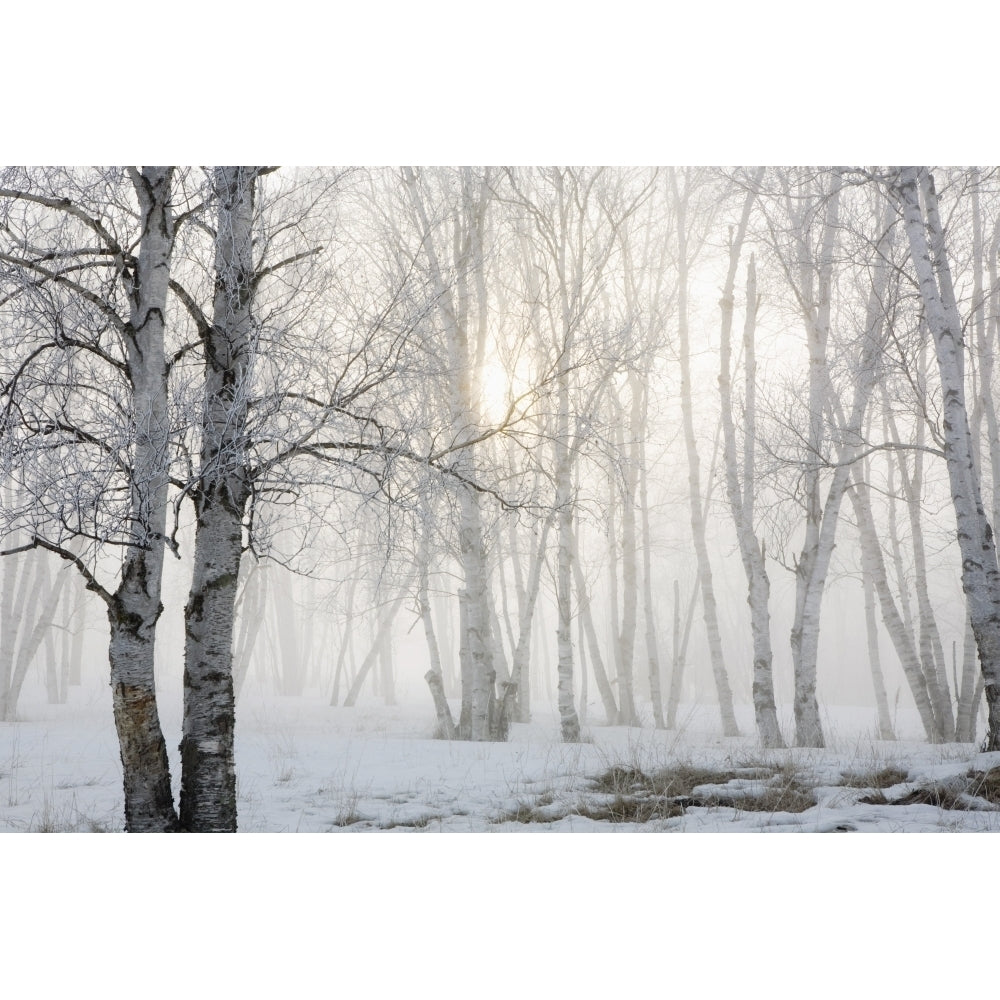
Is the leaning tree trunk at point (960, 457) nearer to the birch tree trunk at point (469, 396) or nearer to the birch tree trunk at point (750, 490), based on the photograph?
the birch tree trunk at point (750, 490)

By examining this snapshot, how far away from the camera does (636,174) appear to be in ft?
36.4

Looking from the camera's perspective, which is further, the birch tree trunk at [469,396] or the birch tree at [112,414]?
the birch tree trunk at [469,396]

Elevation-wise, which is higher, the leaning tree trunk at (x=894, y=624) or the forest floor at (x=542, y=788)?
the leaning tree trunk at (x=894, y=624)

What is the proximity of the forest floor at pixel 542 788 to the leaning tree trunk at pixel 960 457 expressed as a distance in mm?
849

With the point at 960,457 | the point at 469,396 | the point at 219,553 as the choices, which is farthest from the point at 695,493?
the point at 219,553

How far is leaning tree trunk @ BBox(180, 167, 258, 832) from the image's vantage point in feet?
13.9

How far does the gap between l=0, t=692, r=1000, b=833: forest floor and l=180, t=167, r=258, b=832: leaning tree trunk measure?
693 millimetres

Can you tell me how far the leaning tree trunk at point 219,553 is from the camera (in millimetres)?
4246

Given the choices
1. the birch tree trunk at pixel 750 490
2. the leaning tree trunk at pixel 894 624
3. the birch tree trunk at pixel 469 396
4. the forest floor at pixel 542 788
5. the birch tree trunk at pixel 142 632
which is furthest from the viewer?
the leaning tree trunk at pixel 894 624

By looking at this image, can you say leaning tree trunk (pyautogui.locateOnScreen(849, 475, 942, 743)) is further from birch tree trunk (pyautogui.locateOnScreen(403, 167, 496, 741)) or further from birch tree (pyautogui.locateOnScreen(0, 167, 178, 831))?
birch tree (pyautogui.locateOnScreen(0, 167, 178, 831))

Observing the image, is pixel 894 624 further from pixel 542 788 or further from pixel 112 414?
pixel 112 414

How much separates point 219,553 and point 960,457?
211 inches

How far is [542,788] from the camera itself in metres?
5.60

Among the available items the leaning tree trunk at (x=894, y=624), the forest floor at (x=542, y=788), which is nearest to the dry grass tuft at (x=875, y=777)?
the forest floor at (x=542, y=788)
